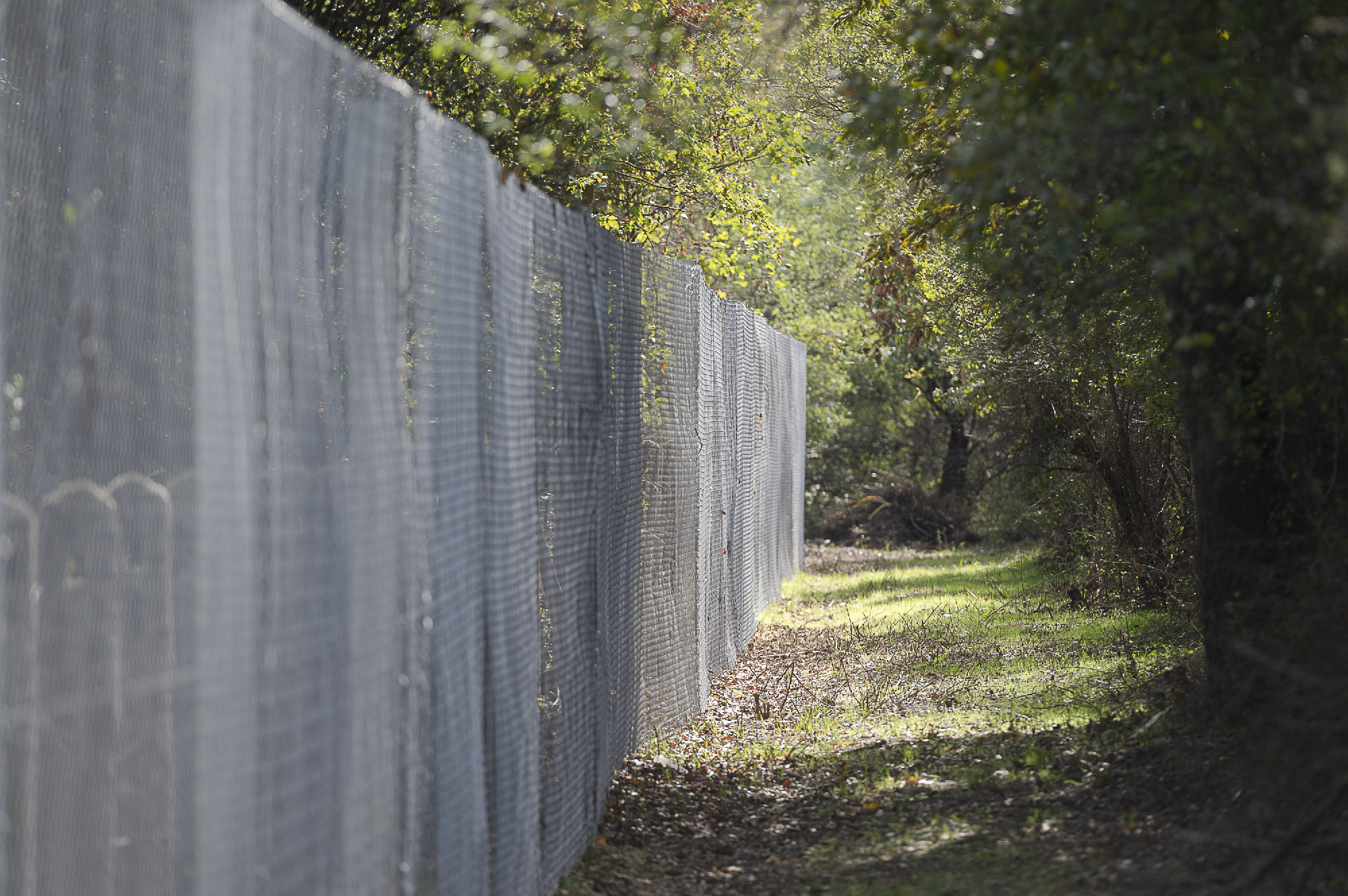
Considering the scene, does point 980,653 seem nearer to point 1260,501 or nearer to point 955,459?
point 1260,501

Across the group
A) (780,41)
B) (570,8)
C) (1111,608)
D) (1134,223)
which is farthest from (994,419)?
(1134,223)

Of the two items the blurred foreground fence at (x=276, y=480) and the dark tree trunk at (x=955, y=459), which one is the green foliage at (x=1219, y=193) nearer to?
the blurred foreground fence at (x=276, y=480)

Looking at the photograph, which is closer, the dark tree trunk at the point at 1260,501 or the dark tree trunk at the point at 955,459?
the dark tree trunk at the point at 1260,501

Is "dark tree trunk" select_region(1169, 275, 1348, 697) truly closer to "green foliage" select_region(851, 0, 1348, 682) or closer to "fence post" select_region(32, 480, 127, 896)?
"green foliage" select_region(851, 0, 1348, 682)

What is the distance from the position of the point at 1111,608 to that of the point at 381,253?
8.61m

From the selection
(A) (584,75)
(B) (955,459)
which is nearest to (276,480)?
(A) (584,75)

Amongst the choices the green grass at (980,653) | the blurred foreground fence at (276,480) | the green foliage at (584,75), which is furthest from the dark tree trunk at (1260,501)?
the green foliage at (584,75)

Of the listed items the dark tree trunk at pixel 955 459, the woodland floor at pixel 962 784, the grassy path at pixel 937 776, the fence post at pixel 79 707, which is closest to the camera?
the fence post at pixel 79 707

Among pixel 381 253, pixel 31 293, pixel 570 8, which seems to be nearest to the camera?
pixel 381 253

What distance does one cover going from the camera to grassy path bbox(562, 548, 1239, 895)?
4.48 meters

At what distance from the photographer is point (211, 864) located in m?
2.21

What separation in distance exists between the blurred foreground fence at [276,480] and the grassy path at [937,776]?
65cm

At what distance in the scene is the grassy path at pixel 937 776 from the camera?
448cm

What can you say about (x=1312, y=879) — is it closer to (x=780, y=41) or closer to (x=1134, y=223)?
(x=1134, y=223)
